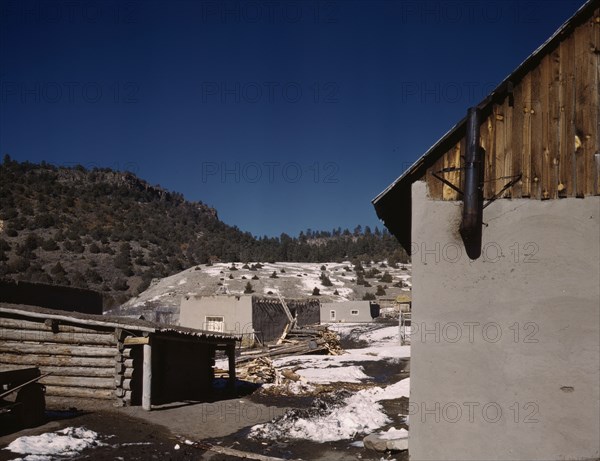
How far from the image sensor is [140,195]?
104688mm

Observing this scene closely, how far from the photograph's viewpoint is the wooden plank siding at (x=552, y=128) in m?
7.48

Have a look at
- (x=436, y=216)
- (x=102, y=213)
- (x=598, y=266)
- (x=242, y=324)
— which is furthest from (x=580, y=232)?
(x=102, y=213)

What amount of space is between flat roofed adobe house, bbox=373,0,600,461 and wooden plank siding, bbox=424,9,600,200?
1cm

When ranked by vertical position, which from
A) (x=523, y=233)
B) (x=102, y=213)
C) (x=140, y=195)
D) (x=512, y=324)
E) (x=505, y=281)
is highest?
(x=140, y=195)

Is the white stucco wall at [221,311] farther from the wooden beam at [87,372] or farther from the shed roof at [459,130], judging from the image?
the shed roof at [459,130]

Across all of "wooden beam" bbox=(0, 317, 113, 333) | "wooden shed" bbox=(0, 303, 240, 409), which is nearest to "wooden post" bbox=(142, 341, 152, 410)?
"wooden shed" bbox=(0, 303, 240, 409)

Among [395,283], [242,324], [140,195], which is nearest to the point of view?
[242,324]

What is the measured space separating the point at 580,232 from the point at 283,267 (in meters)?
68.9

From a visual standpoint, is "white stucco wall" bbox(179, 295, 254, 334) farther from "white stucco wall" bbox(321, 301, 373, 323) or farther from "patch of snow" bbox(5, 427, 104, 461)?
"patch of snow" bbox(5, 427, 104, 461)

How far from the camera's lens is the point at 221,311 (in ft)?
115

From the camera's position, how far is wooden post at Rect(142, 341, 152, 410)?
1487 centimetres

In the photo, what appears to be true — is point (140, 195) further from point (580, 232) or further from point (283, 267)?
point (580, 232)

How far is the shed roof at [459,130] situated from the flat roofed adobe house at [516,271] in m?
0.02

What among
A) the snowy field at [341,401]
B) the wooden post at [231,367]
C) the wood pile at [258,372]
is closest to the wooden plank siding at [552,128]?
the snowy field at [341,401]
